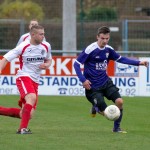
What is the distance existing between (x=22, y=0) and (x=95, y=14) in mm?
11049

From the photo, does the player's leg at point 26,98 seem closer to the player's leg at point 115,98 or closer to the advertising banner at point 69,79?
the player's leg at point 115,98

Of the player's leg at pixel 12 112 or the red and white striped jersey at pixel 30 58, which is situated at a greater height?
the red and white striped jersey at pixel 30 58

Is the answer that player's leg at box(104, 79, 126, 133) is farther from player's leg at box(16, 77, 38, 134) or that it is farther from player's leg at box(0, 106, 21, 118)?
player's leg at box(0, 106, 21, 118)

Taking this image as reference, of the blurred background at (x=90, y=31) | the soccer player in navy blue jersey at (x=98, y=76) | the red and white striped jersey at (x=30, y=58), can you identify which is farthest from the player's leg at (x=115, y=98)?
the blurred background at (x=90, y=31)

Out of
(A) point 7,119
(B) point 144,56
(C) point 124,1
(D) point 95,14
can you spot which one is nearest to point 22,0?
(C) point 124,1

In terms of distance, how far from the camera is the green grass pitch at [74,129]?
10719 mm

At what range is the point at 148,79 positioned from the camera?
20.9 m

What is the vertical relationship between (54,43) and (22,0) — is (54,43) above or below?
below

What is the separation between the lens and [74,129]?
42.6ft

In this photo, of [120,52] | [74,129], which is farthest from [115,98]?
[120,52]

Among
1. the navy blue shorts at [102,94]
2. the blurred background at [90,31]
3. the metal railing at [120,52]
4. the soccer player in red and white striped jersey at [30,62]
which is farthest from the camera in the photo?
the blurred background at [90,31]

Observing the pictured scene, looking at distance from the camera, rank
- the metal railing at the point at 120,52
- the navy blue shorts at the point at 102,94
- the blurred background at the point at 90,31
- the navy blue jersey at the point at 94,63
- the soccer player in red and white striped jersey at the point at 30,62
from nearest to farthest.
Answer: the soccer player in red and white striped jersey at the point at 30,62 < the navy blue shorts at the point at 102,94 < the navy blue jersey at the point at 94,63 < the metal railing at the point at 120,52 < the blurred background at the point at 90,31

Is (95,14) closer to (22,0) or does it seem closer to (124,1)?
(124,1)

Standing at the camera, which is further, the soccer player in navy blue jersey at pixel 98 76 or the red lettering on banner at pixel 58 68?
the red lettering on banner at pixel 58 68
